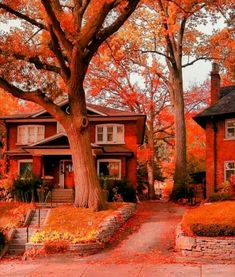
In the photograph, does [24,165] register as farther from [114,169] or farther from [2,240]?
[2,240]

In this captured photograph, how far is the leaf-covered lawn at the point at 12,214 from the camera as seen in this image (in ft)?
71.6

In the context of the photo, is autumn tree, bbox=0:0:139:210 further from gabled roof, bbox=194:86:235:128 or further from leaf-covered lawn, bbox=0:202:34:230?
gabled roof, bbox=194:86:235:128

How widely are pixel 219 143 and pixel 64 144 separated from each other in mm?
10302

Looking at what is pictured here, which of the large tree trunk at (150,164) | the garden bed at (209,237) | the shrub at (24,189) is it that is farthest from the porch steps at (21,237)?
the large tree trunk at (150,164)

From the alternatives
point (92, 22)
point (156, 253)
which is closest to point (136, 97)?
point (92, 22)

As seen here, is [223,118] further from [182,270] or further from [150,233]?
[182,270]

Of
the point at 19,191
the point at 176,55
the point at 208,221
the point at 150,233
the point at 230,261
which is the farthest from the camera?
the point at 176,55

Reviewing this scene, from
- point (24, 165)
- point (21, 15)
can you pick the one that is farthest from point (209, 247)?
point (24, 165)

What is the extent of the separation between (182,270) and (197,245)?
1.81 meters

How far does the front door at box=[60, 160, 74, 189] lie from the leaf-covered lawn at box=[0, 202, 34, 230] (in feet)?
32.5

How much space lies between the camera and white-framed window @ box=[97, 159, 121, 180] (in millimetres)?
34625

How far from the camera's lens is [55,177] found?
35625 millimetres

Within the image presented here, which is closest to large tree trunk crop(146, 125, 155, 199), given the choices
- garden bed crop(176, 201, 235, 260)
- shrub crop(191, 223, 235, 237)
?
garden bed crop(176, 201, 235, 260)

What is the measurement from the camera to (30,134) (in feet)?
120
